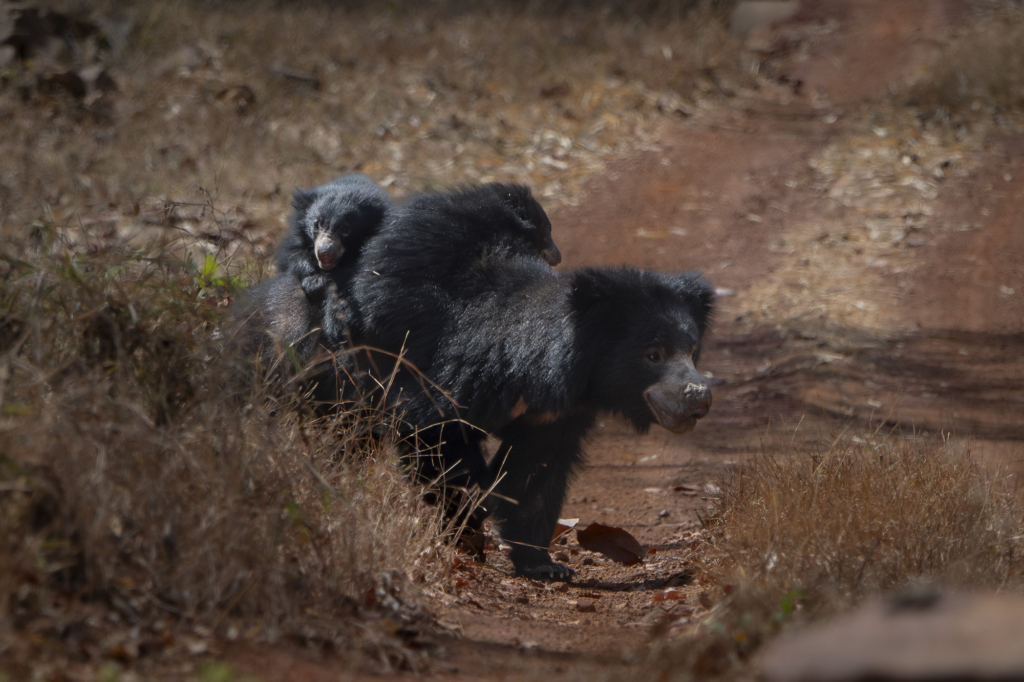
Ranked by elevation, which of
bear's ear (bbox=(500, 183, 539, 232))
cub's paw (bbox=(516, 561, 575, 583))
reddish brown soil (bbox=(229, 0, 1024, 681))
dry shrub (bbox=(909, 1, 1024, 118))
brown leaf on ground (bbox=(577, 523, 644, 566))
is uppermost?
dry shrub (bbox=(909, 1, 1024, 118))

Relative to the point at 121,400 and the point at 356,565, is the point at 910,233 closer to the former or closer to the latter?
the point at 356,565

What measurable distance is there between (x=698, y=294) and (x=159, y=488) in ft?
8.17

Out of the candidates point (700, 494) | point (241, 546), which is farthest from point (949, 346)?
point (241, 546)

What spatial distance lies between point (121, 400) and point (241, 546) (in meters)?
0.54

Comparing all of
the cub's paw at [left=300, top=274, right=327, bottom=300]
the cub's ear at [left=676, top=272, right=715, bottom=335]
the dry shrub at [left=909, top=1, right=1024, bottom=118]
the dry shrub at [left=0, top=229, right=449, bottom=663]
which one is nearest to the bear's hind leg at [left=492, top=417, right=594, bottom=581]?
the cub's ear at [left=676, top=272, right=715, bottom=335]

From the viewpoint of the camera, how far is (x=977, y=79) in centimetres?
938

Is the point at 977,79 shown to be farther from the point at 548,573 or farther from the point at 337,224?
the point at 548,573

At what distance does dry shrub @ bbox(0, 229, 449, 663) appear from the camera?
7.67 feet

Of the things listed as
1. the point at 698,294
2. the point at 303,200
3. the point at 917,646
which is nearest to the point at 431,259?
the point at 303,200

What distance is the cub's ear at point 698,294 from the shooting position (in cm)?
403

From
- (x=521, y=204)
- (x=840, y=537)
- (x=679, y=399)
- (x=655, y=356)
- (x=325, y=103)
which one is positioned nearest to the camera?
(x=840, y=537)

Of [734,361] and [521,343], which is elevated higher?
[521,343]

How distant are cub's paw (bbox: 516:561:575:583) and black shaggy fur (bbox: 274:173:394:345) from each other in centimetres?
132

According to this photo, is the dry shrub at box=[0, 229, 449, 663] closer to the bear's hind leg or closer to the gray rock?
the bear's hind leg
